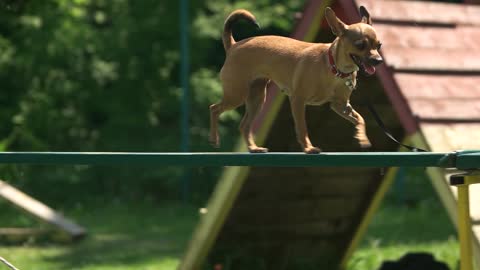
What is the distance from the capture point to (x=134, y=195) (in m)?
14.2

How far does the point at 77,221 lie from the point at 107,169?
2.80 meters

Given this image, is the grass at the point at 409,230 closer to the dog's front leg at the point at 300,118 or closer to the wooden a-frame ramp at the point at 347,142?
the wooden a-frame ramp at the point at 347,142

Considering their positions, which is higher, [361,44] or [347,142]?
[347,142]

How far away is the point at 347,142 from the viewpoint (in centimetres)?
617

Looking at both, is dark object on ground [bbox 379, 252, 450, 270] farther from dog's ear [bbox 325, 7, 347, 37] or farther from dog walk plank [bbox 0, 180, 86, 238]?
dog walk plank [bbox 0, 180, 86, 238]

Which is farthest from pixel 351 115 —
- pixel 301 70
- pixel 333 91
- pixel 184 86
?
pixel 184 86

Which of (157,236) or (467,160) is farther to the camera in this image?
(157,236)

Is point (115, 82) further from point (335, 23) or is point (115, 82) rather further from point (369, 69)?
point (369, 69)

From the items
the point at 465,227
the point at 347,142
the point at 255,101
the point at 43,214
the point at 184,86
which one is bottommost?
the point at 465,227

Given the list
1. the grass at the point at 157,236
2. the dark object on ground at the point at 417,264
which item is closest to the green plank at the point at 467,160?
the dark object on ground at the point at 417,264

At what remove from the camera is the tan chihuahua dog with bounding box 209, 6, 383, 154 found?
3.44m

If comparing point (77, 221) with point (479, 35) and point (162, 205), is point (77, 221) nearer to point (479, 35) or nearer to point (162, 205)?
point (162, 205)

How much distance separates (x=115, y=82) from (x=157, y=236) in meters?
4.98

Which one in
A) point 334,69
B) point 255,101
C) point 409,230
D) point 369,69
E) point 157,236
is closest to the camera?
point 369,69
